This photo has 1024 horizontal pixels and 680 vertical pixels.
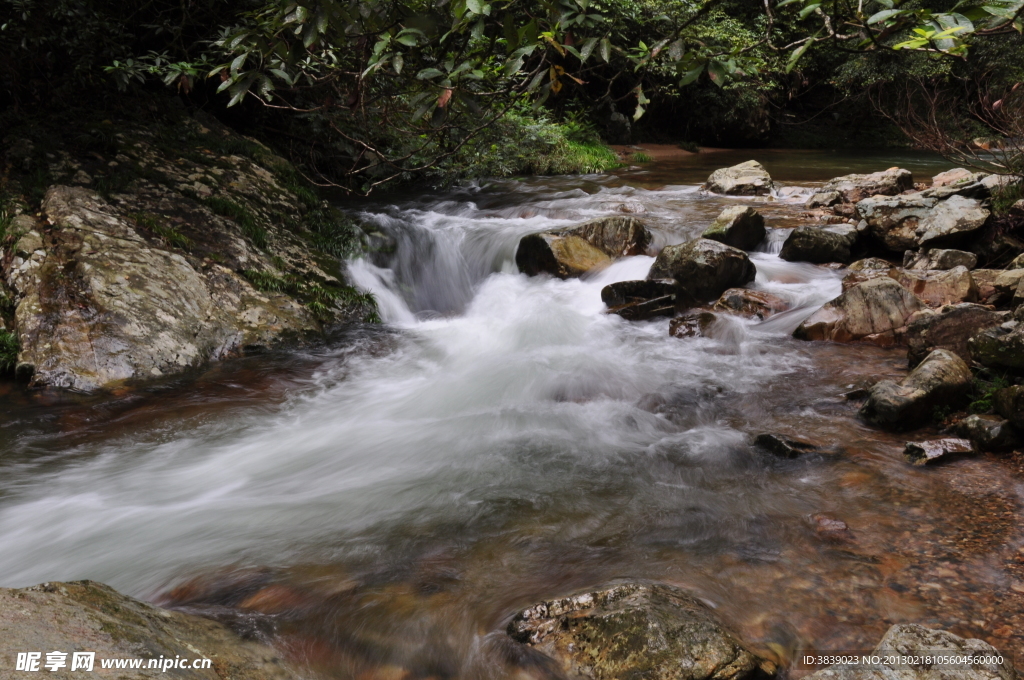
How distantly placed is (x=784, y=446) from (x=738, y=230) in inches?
196

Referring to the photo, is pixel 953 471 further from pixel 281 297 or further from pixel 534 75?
pixel 281 297

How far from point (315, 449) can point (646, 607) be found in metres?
2.96

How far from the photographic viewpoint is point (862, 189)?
1103 cm

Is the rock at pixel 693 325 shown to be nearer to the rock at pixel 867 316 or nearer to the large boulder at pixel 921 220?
the rock at pixel 867 316

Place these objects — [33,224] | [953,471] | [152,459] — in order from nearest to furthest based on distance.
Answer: [953,471]
[152,459]
[33,224]

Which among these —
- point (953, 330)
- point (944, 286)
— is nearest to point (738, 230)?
point (944, 286)

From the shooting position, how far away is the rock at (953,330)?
4.84 meters

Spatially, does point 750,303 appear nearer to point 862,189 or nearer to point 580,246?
point 580,246

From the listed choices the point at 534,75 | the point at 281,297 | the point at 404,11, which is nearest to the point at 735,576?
the point at 534,75

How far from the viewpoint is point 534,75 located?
2.44 m

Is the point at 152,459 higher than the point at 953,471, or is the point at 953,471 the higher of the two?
the point at 152,459

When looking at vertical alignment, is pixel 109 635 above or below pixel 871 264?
above

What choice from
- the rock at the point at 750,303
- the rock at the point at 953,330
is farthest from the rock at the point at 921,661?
the rock at the point at 750,303

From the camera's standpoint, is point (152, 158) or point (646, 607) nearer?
point (646, 607)
